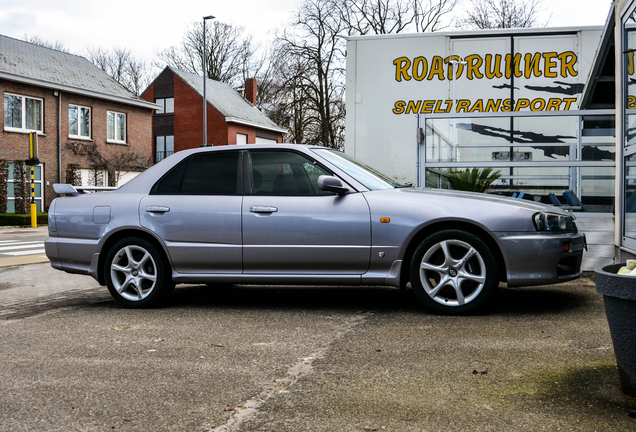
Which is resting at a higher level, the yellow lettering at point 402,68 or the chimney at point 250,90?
the chimney at point 250,90

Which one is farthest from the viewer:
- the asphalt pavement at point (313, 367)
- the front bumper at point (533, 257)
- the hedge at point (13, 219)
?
the hedge at point (13, 219)

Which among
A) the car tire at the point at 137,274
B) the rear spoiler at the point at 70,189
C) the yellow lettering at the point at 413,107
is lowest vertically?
the car tire at the point at 137,274

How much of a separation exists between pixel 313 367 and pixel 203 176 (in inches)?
109

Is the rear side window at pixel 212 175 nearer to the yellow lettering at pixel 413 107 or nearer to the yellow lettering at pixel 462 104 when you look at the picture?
the yellow lettering at pixel 413 107

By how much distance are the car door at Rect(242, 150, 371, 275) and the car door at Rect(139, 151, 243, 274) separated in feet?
0.45

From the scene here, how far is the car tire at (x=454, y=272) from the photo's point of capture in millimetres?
5320

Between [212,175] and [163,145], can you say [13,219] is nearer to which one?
[212,175]

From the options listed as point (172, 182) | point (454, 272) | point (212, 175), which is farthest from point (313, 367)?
point (172, 182)

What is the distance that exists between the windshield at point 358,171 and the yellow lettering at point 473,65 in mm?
5878

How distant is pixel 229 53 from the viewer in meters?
47.8

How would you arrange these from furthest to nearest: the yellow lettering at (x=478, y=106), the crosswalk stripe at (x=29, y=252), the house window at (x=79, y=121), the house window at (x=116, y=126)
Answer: the house window at (x=116, y=126)
the house window at (x=79, y=121)
the crosswalk stripe at (x=29, y=252)
the yellow lettering at (x=478, y=106)

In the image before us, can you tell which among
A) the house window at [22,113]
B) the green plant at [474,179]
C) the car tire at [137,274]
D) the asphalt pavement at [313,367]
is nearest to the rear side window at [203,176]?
the car tire at [137,274]

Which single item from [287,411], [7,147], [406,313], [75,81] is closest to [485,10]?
[75,81]

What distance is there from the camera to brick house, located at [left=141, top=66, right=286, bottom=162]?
41.1m
